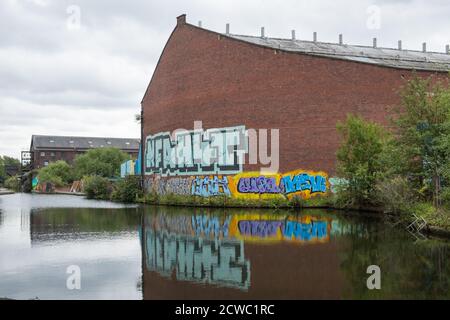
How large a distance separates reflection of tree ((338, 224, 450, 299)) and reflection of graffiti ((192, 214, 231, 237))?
4591 millimetres

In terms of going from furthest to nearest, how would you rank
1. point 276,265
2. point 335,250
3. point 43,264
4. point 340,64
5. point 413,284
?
point 340,64 < point 335,250 < point 43,264 < point 276,265 < point 413,284

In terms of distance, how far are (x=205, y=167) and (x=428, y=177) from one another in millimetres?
18351

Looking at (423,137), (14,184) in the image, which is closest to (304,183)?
(423,137)

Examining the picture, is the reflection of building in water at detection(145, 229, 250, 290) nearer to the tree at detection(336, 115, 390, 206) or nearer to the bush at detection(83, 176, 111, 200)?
the tree at detection(336, 115, 390, 206)

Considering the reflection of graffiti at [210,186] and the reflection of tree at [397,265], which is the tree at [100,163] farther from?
the reflection of tree at [397,265]

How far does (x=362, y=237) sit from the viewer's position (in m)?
16.8

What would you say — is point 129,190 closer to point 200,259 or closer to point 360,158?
point 360,158

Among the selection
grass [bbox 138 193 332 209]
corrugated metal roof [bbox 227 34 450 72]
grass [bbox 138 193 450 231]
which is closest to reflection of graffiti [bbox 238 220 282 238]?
grass [bbox 138 193 450 231]

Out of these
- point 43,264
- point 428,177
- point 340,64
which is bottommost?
point 43,264

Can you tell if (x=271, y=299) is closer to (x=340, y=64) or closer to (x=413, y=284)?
(x=413, y=284)

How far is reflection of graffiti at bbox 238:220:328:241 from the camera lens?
56.8 ft

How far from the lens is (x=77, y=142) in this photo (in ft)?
369
